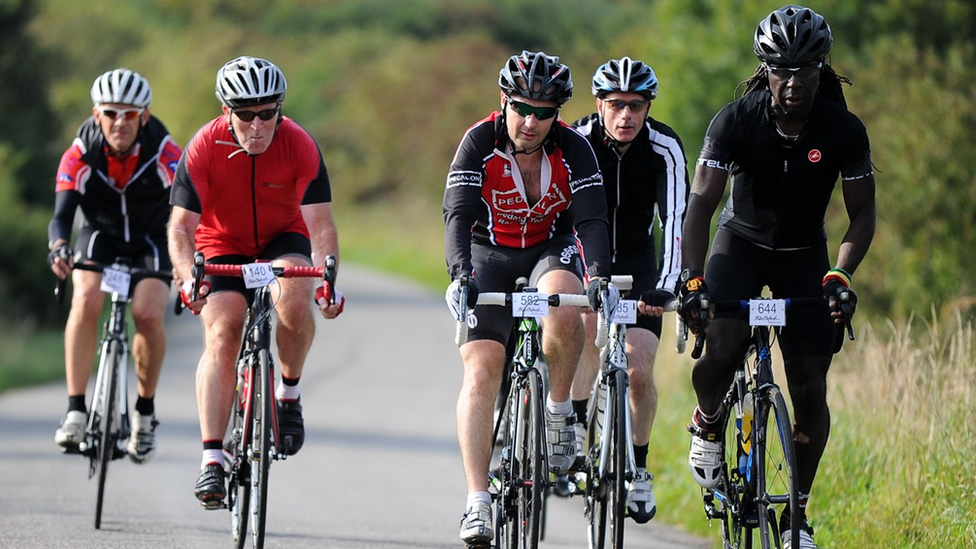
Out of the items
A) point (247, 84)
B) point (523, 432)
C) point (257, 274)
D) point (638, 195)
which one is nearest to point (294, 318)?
point (257, 274)

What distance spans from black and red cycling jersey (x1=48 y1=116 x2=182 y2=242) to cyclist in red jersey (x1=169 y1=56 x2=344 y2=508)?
1.67m

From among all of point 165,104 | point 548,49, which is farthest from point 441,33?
point 165,104

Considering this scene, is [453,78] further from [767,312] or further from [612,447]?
[767,312]

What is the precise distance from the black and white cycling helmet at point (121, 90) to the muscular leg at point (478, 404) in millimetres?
3742

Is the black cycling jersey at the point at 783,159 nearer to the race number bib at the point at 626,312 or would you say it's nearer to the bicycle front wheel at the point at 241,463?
the race number bib at the point at 626,312

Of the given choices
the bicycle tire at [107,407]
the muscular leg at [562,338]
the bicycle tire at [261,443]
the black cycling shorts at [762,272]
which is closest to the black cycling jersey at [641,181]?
the muscular leg at [562,338]

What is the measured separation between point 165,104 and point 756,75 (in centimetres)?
4417

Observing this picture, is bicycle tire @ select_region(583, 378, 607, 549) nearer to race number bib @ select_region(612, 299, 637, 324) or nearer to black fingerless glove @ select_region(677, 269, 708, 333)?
race number bib @ select_region(612, 299, 637, 324)

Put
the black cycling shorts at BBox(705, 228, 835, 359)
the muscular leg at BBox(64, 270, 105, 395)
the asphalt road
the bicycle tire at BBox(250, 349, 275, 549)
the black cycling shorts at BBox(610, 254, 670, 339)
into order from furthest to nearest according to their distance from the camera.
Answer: the muscular leg at BBox(64, 270, 105, 395), the asphalt road, the black cycling shorts at BBox(610, 254, 670, 339), the bicycle tire at BBox(250, 349, 275, 549), the black cycling shorts at BBox(705, 228, 835, 359)

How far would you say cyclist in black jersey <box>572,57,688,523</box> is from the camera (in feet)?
27.7

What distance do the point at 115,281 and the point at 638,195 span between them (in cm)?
349

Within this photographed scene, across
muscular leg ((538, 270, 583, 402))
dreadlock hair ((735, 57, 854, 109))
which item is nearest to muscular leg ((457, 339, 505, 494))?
muscular leg ((538, 270, 583, 402))

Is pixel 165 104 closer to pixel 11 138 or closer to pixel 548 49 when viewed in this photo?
pixel 11 138

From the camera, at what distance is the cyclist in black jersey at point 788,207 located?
22.8 ft
